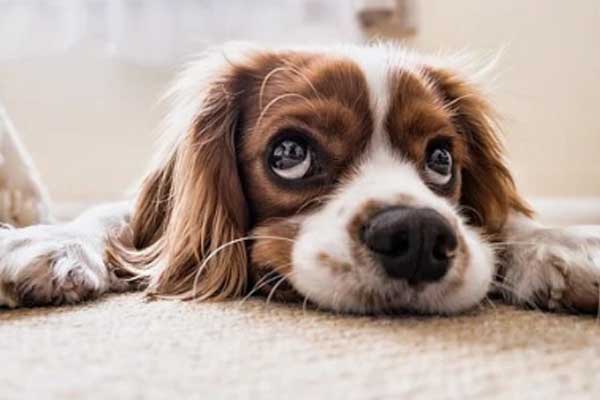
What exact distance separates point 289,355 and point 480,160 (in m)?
0.86

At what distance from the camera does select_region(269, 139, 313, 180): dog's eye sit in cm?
124

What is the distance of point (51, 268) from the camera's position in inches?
45.0

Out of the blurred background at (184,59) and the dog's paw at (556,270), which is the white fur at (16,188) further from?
the blurred background at (184,59)

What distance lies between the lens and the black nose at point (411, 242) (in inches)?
40.0

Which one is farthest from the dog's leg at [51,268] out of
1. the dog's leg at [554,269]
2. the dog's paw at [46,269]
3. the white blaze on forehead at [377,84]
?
the dog's leg at [554,269]

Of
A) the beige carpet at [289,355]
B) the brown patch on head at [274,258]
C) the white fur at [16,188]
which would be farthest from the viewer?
the white fur at [16,188]

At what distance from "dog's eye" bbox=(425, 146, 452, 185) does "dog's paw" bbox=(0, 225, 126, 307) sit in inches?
21.4

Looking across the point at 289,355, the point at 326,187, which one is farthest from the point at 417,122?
the point at 289,355

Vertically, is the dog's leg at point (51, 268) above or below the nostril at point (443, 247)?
below

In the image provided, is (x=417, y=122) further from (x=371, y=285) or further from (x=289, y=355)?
(x=289, y=355)

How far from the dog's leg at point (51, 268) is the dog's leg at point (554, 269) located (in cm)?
60

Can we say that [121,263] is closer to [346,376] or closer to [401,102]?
[401,102]

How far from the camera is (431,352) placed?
81 centimetres

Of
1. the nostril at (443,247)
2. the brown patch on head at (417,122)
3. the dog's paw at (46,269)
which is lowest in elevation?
the dog's paw at (46,269)
